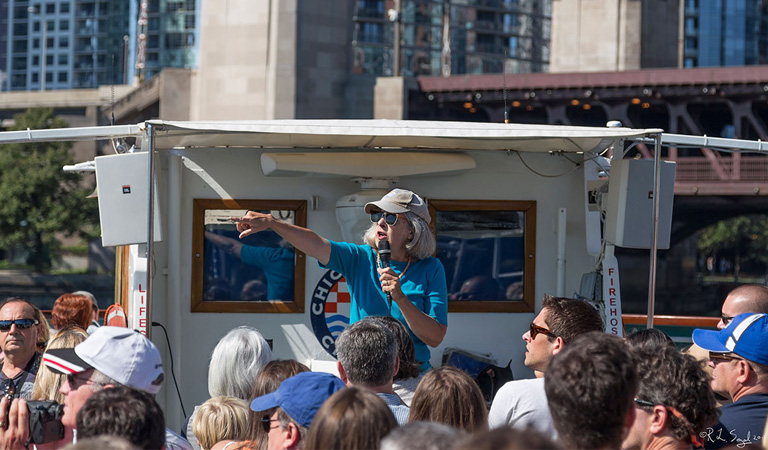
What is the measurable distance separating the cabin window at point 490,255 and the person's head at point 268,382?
3849mm

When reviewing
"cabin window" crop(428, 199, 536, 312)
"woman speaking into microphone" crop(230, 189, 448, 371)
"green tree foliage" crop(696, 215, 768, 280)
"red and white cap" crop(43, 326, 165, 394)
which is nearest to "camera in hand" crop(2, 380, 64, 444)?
"red and white cap" crop(43, 326, 165, 394)

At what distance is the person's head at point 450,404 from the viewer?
3852mm

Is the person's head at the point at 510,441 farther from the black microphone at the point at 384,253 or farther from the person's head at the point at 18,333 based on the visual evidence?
the person's head at the point at 18,333

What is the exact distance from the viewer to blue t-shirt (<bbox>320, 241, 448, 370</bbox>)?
5695 millimetres

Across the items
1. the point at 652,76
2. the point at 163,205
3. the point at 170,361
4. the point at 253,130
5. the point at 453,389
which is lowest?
the point at 170,361

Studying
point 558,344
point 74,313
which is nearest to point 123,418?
point 558,344

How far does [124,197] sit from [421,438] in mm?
4599

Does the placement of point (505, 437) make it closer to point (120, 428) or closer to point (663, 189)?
point (120, 428)

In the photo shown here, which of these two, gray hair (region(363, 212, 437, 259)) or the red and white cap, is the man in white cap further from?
gray hair (region(363, 212, 437, 259))

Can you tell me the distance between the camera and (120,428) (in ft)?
9.82

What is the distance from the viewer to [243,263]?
8.03m

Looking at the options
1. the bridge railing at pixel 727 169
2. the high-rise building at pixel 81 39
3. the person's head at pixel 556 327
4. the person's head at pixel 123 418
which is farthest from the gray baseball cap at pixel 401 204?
the high-rise building at pixel 81 39

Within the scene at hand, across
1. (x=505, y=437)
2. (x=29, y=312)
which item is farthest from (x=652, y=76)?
(x=505, y=437)

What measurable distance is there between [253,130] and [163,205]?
1500 mm
